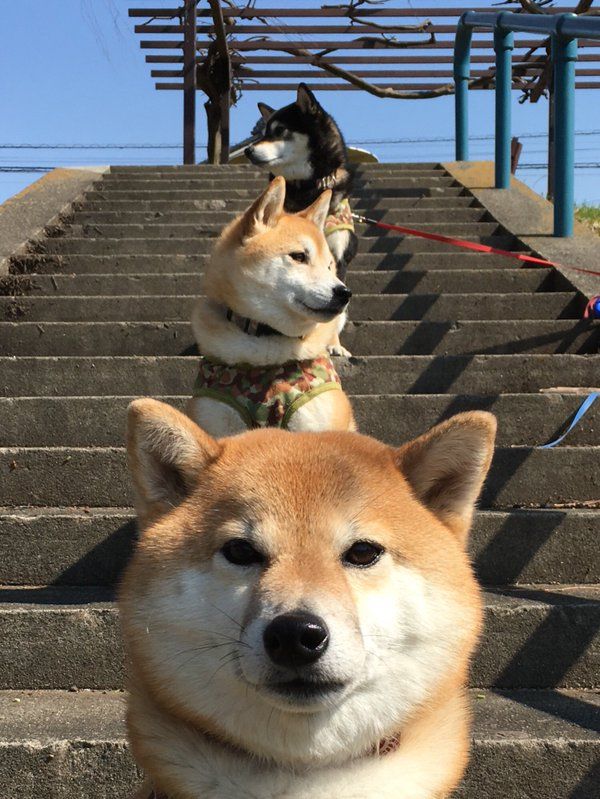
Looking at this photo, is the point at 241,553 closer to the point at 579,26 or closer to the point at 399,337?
the point at 399,337

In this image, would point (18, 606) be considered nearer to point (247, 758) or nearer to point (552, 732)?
point (247, 758)

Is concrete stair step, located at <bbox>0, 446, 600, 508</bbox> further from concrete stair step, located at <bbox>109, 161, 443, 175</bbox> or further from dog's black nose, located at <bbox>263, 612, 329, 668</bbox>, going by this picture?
concrete stair step, located at <bbox>109, 161, 443, 175</bbox>

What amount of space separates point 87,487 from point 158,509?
1865mm

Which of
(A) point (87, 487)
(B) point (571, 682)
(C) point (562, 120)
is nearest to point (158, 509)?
(B) point (571, 682)

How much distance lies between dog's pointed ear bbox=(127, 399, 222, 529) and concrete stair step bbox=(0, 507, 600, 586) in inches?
54.7

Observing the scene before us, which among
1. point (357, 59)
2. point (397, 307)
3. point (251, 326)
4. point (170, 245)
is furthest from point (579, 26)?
point (357, 59)

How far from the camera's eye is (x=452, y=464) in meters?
1.83

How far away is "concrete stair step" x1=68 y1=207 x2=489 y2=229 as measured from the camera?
7570mm

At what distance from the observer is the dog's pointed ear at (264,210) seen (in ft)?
12.8

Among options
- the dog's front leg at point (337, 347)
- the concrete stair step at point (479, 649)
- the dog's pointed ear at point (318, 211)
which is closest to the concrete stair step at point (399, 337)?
the dog's front leg at point (337, 347)

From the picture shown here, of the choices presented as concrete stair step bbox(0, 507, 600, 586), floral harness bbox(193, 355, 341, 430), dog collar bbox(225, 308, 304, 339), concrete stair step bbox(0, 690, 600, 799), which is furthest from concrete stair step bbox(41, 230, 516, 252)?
concrete stair step bbox(0, 690, 600, 799)

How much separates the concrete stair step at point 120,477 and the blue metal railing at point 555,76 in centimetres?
265

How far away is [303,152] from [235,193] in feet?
6.62

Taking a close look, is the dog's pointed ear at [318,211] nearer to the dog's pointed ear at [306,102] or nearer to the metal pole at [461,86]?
the dog's pointed ear at [306,102]
